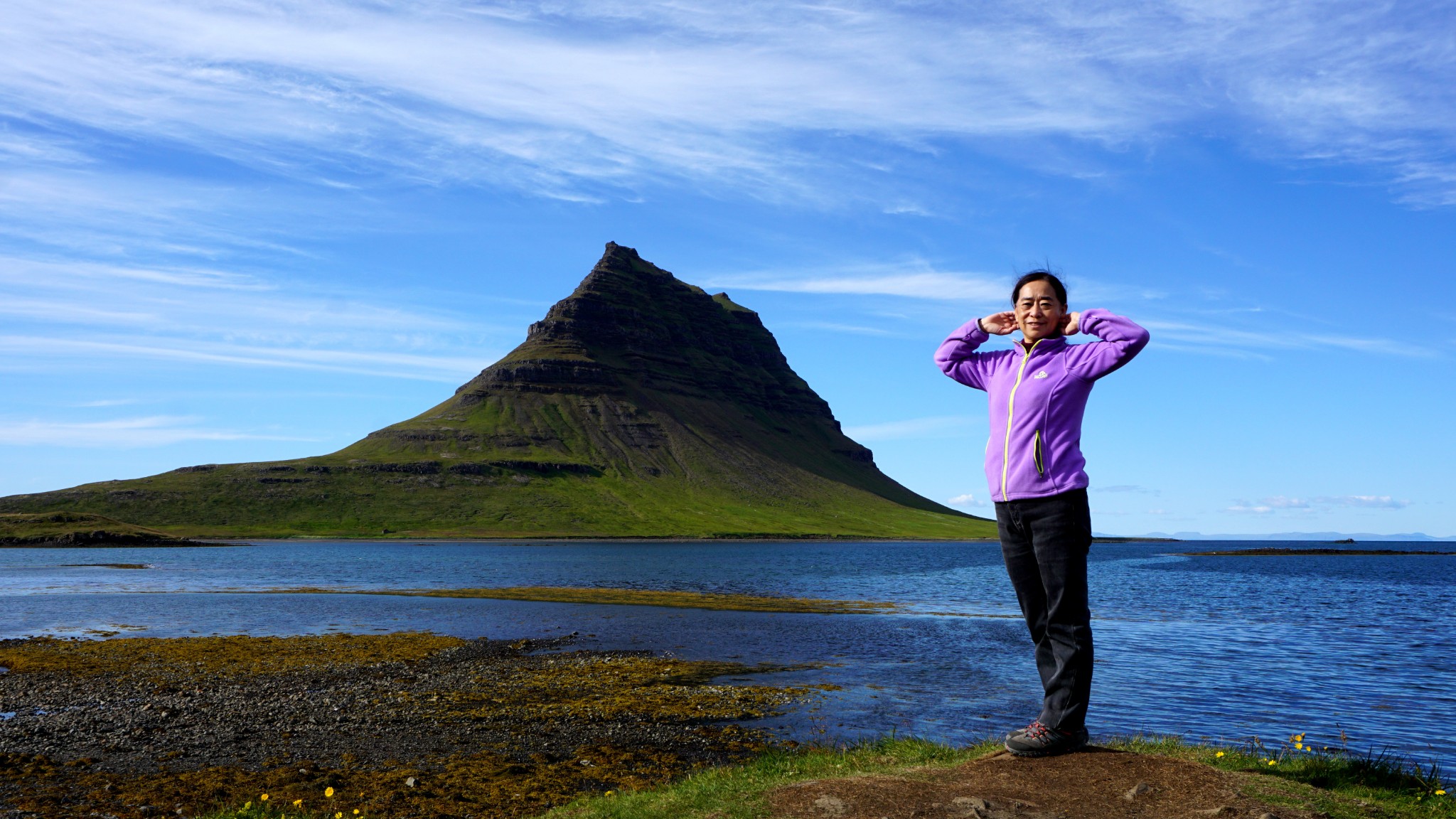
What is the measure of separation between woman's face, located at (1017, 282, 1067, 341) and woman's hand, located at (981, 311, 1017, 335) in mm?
152

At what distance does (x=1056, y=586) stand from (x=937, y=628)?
1467 inches

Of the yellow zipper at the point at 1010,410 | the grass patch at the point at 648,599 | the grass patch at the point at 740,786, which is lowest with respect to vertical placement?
the grass patch at the point at 648,599

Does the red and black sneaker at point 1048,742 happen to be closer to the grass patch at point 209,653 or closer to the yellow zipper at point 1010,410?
the yellow zipper at point 1010,410

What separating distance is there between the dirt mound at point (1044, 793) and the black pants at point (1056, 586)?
0.55 m

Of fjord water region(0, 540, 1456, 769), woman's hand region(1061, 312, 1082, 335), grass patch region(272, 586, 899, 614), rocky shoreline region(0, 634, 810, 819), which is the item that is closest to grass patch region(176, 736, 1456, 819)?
rocky shoreline region(0, 634, 810, 819)

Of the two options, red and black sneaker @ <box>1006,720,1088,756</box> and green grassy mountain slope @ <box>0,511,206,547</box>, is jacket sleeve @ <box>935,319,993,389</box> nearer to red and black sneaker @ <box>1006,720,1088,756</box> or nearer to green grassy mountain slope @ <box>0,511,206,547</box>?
red and black sneaker @ <box>1006,720,1088,756</box>

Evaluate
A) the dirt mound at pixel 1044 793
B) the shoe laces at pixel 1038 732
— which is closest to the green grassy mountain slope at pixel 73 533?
the dirt mound at pixel 1044 793

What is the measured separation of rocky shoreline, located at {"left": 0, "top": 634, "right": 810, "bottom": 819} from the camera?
15.3 m

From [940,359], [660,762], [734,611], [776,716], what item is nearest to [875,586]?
[734,611]

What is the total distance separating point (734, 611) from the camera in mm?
52219

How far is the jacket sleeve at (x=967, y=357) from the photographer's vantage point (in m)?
10.1

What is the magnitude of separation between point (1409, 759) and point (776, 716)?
12.7 m

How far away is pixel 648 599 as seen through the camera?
60406 mm

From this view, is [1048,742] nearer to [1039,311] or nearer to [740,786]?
[740,786]
